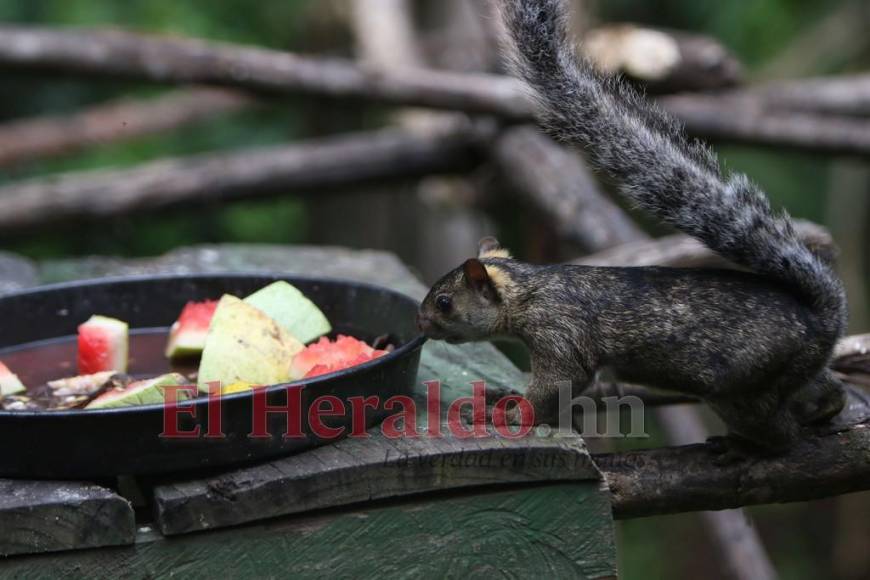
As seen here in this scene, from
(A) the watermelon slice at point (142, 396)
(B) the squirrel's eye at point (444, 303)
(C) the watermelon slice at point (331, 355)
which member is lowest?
(A) the watermelon slice at point (142, 396)

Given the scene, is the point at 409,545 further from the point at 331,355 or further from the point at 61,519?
the point at 61,519

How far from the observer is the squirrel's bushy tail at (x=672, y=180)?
2377 millimetres

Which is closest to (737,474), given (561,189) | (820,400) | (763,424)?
(763,424)

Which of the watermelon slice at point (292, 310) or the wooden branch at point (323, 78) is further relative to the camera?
the wooden branch at point (323, 78)

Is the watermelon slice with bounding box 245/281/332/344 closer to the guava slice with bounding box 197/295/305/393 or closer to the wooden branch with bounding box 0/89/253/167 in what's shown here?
the guava slice with bounding box 197/295/305/393

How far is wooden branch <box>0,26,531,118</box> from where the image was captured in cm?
502

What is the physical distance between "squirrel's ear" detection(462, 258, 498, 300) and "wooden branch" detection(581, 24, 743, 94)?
237 centimetres

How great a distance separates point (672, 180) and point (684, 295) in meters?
0.25

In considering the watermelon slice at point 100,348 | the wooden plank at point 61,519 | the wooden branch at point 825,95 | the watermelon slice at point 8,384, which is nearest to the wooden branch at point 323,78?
the wooden branch at point 825,95

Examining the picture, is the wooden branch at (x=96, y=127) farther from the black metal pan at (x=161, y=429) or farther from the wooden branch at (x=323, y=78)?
the black metal pan at (x=161, y=429)

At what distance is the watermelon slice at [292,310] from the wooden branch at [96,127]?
134 inches

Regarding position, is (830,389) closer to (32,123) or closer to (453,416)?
(453,416)

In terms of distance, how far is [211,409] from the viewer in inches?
77.4

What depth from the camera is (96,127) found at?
246 inches
